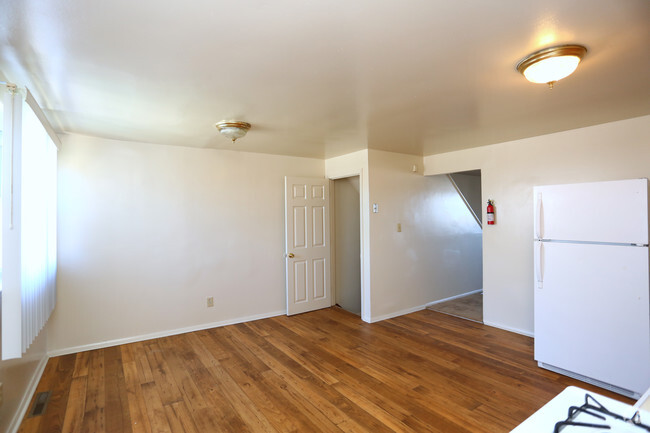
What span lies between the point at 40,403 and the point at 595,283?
4.45 metres

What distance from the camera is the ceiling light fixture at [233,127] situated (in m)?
3.03

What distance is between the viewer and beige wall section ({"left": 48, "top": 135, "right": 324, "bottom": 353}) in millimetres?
3469

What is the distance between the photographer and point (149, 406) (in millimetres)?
2494

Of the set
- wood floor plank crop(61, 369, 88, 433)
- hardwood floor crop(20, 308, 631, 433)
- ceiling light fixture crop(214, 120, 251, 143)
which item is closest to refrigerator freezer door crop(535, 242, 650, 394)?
hardwood floor crop(20, 308, 631, 433)

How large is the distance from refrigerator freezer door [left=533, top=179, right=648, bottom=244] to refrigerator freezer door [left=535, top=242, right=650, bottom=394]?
0.09m

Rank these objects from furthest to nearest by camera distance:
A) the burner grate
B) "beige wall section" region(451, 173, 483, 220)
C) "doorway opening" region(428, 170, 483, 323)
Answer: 1. "beige wall section" region(451, 173, 483, 220)
2. "doorway opening" region(428, 170, 483, 323)
3. the burner grate

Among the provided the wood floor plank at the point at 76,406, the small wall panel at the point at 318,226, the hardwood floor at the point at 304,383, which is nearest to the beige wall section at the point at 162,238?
the hardwood floor at the point at 304,383

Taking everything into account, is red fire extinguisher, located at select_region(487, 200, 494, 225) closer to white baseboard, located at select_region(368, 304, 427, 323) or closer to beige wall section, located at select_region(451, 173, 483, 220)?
beige wall section, located at select_region(451, 173, 483, 220)

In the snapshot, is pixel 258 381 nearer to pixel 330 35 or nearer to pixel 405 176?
pixel 330 35

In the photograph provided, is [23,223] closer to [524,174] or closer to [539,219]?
[539,219]

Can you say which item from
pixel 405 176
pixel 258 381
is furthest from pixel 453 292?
pixel 258 381

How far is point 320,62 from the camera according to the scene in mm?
1893

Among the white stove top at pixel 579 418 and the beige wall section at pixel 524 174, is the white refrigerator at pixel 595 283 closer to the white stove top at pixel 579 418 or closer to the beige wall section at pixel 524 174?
the beige wall section at pixel 524 174

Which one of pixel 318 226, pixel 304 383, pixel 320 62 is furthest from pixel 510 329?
pixel 320 62
